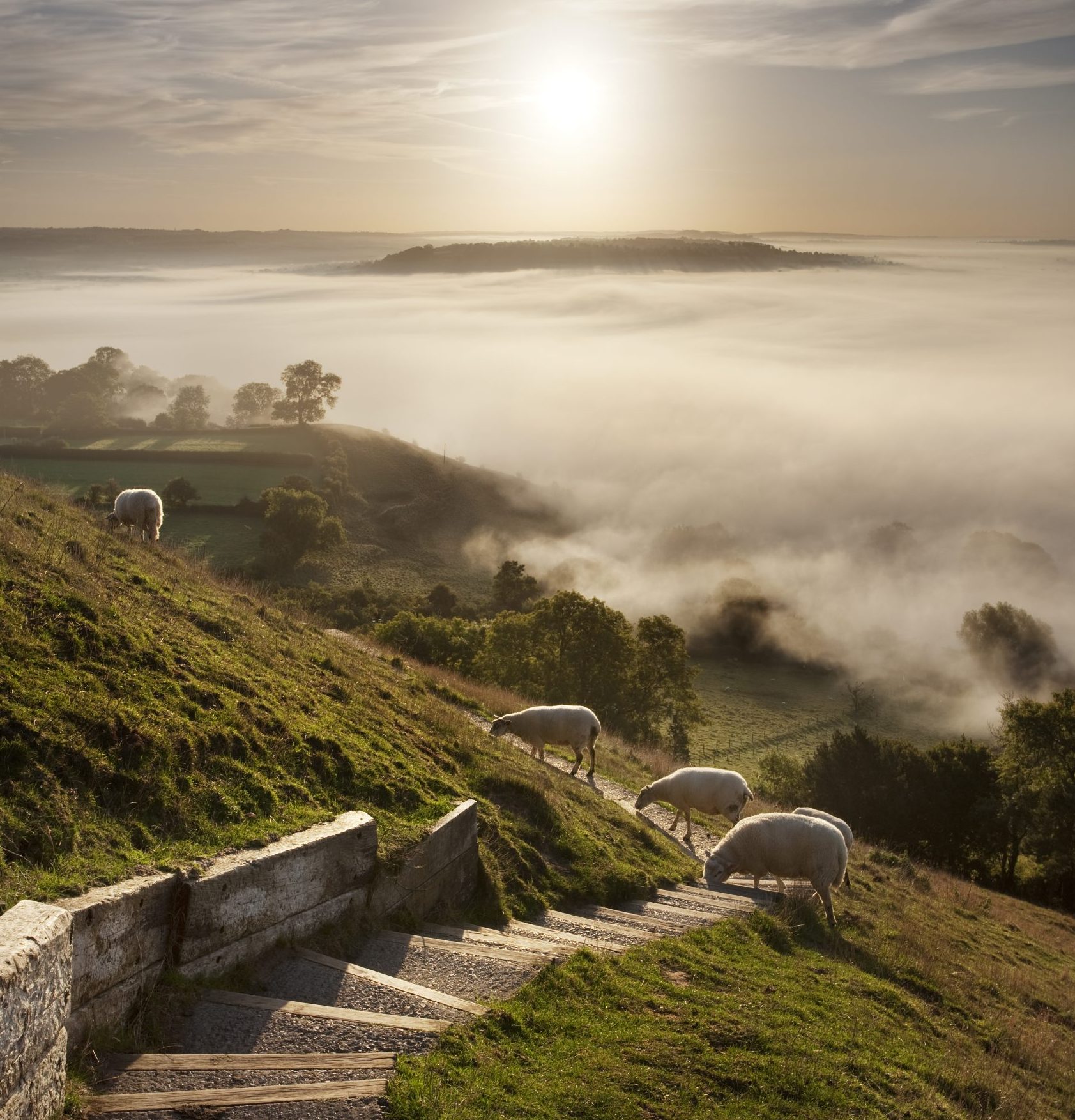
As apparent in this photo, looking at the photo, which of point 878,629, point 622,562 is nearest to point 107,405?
point 622,562

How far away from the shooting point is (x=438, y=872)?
37.3 ft

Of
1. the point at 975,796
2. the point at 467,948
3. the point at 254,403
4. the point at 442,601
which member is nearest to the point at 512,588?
the point at 442,601

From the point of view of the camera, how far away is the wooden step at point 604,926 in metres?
11.5

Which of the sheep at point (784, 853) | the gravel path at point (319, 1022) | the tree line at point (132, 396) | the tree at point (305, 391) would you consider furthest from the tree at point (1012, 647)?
the gravel path at point (319, 1022)

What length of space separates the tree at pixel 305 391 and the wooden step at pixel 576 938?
127696 millimetres

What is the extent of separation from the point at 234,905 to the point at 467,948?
8.49 feet

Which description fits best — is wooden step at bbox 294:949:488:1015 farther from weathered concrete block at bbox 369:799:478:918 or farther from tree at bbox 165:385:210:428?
tree at bbox 165:385:210:428

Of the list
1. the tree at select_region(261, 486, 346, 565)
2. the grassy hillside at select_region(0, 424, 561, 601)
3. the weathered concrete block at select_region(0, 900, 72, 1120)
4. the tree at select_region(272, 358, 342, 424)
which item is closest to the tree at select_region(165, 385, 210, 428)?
the tree at select_region(272, 358, 342, 424)

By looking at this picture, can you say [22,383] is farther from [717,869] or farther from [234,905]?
[234,905]

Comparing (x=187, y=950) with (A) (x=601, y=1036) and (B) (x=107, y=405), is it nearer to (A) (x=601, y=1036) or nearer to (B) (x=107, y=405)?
(A) (x=601, y=1036)

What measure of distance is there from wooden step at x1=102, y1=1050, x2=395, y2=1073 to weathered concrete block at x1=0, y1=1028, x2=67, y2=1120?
0.65 m

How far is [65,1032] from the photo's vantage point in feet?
19.6

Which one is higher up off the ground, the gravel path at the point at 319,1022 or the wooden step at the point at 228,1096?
the wooden step at the point at 228,1096

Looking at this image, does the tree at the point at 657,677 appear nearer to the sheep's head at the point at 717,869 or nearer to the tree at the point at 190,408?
the sheep's head at the point at 717,869
